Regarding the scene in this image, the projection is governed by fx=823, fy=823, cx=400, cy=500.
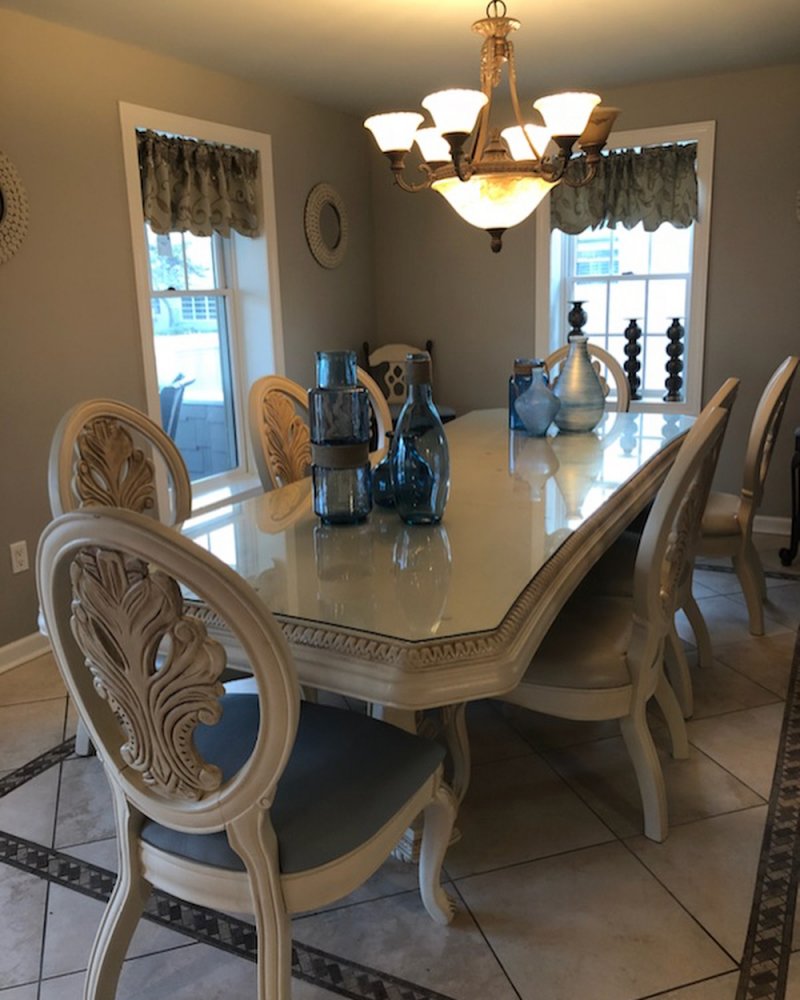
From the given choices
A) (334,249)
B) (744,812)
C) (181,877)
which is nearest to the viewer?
(181,877)

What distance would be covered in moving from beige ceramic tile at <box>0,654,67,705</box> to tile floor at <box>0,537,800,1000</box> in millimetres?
258

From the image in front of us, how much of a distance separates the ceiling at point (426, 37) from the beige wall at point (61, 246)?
0.11m

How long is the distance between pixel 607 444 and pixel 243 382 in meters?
2.26

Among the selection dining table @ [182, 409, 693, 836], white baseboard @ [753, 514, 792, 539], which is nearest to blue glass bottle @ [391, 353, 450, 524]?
dining table @ [182, 409, 693, 836]

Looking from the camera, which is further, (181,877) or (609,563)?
(609,563)

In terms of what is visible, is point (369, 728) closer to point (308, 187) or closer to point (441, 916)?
point (441, 916)

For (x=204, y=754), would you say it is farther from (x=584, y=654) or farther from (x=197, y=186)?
(x=197, y=186)

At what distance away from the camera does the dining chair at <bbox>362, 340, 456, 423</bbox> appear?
4973 mm

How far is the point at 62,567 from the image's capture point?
1.13 m

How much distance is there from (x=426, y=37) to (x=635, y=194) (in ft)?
5.29

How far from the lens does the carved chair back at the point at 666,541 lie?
171 centimetres

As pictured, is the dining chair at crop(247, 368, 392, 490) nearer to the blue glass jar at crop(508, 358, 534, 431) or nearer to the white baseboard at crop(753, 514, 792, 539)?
the blue glass jar at crop(508, 358, 534, 431)

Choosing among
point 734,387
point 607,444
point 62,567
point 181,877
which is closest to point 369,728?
point 181,877

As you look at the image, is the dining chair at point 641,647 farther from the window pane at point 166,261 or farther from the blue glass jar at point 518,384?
the window pane at point 166,261
